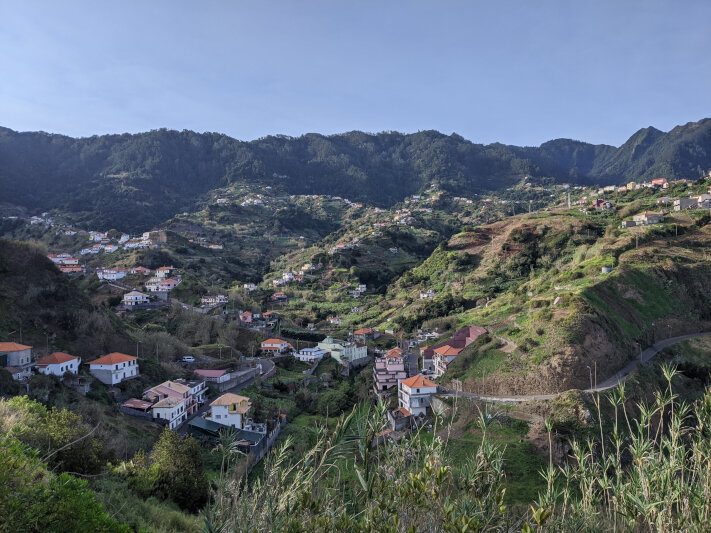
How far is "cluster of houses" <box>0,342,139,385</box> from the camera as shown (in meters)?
23.8

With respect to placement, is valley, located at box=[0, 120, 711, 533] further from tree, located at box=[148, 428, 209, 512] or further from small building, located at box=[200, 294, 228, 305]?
small building, located at box=[200, 294, 228, 305]

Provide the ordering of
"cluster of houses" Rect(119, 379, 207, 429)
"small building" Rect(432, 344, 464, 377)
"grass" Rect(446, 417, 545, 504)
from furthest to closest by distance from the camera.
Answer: "small building" Rect(432, 344, 464, 377), "cluster of houses" Rect(119, 379, 207, 429), "grass" Rect(446, 417, 545, 504)

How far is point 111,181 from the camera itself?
143 meters

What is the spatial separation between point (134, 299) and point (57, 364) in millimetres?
22529

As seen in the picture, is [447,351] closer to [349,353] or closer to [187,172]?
[349,353]


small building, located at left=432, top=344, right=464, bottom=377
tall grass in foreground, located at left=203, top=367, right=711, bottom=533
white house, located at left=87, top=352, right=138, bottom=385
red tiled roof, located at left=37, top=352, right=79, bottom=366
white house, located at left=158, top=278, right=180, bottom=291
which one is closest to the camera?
tall grass in foreground, located at left=203, top=367, right=711, bottom=533

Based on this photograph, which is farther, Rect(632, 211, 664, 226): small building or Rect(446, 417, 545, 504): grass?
Rect(632, 211, 664, 226): small building

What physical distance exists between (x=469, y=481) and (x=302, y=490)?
170 centimetres

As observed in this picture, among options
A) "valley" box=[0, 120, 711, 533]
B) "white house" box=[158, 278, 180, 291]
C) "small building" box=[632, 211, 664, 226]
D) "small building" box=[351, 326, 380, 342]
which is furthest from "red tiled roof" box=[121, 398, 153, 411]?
"small building" box=[632, 211, 664, 226]

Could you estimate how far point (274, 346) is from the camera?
40312 mm

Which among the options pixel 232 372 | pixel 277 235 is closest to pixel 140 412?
pixel 232 372

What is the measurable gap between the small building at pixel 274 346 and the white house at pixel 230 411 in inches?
617

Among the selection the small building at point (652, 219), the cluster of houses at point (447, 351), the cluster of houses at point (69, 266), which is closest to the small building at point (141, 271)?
the cluster of houses at point (69, 266)

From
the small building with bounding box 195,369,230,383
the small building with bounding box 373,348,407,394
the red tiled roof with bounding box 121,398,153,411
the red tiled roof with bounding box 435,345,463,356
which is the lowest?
the small building with bounding box 195,369,230,383
